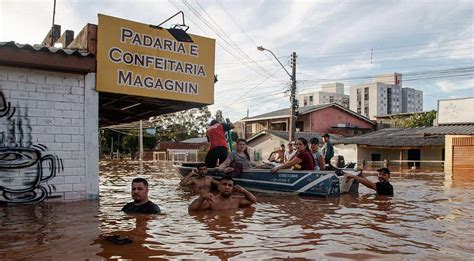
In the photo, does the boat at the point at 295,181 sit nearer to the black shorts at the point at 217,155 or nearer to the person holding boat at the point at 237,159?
the person holding boat at the point at 237,159

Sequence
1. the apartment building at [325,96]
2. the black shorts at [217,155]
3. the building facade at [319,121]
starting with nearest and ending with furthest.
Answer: the black shorts at [217,155] → the building facade at [319,121] → the apartment building at [325,96]

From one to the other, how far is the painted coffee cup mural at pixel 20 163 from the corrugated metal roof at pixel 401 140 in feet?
93.8

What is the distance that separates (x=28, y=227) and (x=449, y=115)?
1145 inches

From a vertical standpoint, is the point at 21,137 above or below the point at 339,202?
above

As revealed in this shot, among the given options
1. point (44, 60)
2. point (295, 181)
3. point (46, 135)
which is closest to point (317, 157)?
point (295, 181)

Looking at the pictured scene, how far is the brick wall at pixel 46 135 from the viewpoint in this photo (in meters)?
7.84

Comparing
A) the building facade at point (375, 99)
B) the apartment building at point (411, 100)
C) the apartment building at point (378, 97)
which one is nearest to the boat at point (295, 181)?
the apartment building at point (378, 97)

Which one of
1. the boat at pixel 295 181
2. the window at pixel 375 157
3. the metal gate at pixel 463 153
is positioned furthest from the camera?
the window at pixel 375 157

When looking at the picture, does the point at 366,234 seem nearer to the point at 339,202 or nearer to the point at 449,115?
the point at 339,202

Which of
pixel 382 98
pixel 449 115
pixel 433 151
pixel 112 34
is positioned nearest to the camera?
pixel 112 34

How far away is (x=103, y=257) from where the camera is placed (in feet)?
14.6

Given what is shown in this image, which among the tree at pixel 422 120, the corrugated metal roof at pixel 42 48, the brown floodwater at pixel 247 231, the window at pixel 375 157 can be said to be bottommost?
the window at pixel 375 157

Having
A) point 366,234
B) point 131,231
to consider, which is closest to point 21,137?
point 131,231

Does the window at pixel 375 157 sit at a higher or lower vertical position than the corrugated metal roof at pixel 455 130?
lower
